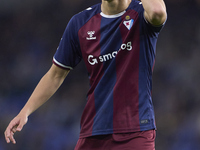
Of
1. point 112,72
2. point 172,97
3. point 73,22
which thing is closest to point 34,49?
point 172,97

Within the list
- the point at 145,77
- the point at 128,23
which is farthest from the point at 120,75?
the point at 128,23

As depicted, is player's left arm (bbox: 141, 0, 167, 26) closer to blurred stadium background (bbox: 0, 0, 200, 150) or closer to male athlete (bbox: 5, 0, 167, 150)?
male athlete (bbox: 5, 0, 167, 150)

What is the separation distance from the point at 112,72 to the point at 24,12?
417cm

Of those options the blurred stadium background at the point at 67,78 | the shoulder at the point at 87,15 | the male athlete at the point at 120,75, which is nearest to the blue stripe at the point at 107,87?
the male athlete at the point at 120,75

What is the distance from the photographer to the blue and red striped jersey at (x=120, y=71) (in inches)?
95.9

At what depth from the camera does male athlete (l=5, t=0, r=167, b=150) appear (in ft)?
7.86

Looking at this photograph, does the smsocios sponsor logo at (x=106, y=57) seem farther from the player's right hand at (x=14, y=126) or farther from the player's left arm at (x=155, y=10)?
the player's right hand at (x=14, y=126)

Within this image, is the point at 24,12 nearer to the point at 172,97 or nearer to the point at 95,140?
the point at 172,97

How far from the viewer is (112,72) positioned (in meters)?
2.52

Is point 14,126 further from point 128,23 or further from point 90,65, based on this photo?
point 128,23

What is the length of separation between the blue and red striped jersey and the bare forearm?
1.25 feet

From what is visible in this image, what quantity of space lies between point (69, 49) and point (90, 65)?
0.30 metres

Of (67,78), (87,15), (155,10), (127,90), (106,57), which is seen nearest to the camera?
(155,10)

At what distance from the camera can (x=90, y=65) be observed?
2652 mm
